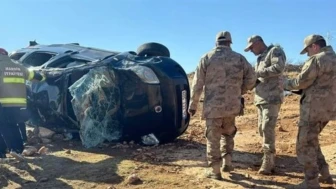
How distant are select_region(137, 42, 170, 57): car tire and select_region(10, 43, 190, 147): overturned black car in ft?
1.37

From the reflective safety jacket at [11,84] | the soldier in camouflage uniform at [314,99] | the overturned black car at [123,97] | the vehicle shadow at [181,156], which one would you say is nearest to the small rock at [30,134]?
the overturned black car at [123,97]

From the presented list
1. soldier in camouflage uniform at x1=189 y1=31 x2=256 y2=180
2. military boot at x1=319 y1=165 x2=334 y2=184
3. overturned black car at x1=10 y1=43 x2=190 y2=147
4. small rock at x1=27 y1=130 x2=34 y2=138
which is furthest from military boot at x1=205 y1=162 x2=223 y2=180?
small rock at x1=27 y1=130 x2=34 y2=138

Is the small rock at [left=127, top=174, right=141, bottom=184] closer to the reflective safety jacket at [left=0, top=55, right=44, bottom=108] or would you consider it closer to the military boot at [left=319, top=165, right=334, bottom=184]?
the military boot at [left=319, top=165, right=334, bottom=184]

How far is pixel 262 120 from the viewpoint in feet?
18.5

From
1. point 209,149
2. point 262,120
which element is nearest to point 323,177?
point 262,120

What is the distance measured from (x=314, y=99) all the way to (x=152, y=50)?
3525 millimetres

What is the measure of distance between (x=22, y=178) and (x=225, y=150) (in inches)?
103

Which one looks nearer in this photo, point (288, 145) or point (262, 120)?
point (262, 120)

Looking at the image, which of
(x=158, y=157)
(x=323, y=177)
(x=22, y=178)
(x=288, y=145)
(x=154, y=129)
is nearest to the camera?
(x=323, y=177)

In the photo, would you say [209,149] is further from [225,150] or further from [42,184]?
[42,184]

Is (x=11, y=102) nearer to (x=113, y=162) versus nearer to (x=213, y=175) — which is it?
(x=113, y=162)

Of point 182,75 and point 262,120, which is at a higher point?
point 182,75

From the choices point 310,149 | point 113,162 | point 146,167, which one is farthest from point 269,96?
point 113,162

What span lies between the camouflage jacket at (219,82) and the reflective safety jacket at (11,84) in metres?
2.83
